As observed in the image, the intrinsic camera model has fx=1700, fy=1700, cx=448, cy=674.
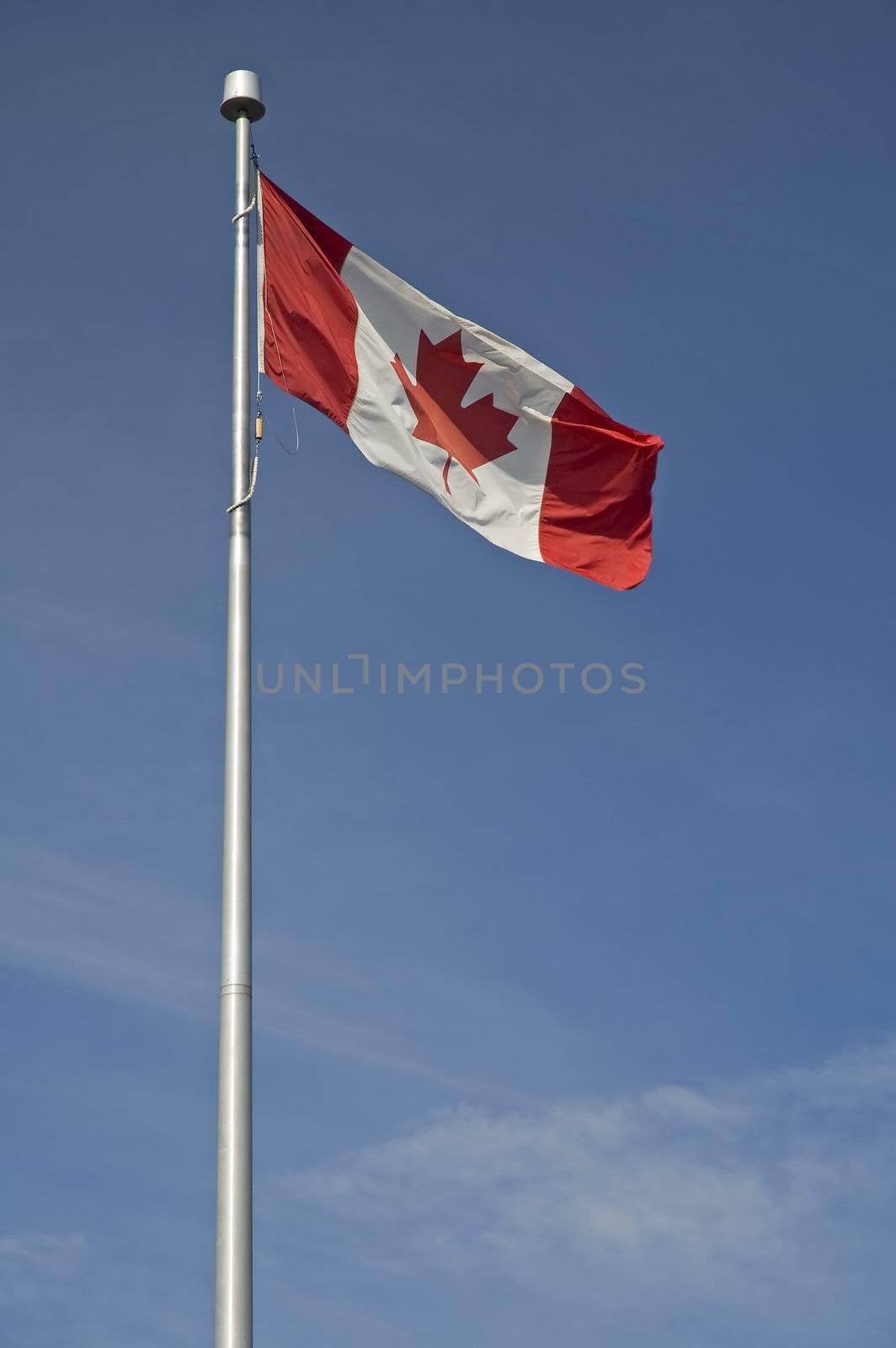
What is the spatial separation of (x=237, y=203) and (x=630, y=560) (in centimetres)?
677

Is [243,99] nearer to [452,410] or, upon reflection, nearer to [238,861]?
[452,410]

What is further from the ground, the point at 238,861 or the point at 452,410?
the point at 452,410

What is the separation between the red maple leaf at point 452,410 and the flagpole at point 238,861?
3.09 meters

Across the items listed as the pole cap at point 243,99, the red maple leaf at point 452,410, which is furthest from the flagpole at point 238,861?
the red maple leaf at point 452,410

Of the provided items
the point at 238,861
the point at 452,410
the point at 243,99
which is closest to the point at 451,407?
the point at 452,410

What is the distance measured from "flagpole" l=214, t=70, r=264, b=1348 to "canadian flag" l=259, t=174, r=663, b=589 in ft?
3.15

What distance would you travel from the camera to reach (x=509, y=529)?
21.8m

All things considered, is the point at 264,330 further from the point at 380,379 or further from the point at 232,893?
the point at 232,893

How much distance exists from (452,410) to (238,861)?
26.2 feet

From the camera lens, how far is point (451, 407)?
71.9 ft

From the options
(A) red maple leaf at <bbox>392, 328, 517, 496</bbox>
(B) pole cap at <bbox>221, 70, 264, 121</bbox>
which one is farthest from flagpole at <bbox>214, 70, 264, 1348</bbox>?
(A) red maple leaf at <bbox>392, 328, 517, 496</bbox>

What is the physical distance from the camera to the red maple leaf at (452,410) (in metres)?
21.4

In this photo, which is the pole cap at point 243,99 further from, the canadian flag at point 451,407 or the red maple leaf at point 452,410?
the red maple leaf at point 452,410

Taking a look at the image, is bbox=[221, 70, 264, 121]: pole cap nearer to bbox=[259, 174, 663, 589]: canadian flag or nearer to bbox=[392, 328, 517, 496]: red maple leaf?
bbox=[259, 174, 663, 589]: canadian flag
